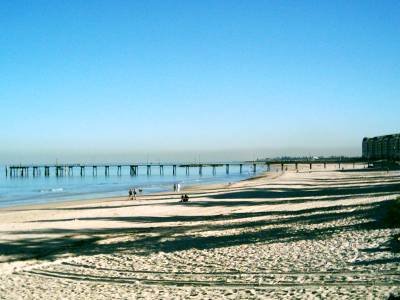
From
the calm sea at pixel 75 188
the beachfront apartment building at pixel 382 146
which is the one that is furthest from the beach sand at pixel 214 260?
the beachfront apartment building at pixel 382 146

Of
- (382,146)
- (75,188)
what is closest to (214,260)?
(75,188)

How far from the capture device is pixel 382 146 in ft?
458

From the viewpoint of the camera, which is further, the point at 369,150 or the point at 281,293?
the point at 369,150

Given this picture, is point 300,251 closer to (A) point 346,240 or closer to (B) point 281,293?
(A) point 346,240

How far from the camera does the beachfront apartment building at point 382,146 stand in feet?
391

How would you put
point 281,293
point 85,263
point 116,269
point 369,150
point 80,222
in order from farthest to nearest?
point 369,150 < point 80,222 < point 85,263 < point 116,269 < point 281,293

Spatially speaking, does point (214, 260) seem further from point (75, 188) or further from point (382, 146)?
point (382, 146)

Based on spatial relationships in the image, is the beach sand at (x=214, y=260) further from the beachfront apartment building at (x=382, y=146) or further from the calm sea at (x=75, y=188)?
the beachfront apartment building at (x=382, y=146)

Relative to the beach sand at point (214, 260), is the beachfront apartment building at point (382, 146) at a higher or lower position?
higher

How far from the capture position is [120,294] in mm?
7898

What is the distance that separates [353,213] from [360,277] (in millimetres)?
9169

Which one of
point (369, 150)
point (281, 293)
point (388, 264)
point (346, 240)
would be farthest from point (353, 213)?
point (369, 150)

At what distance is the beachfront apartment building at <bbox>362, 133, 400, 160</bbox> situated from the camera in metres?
119

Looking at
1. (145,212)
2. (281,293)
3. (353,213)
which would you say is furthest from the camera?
(145,212)
